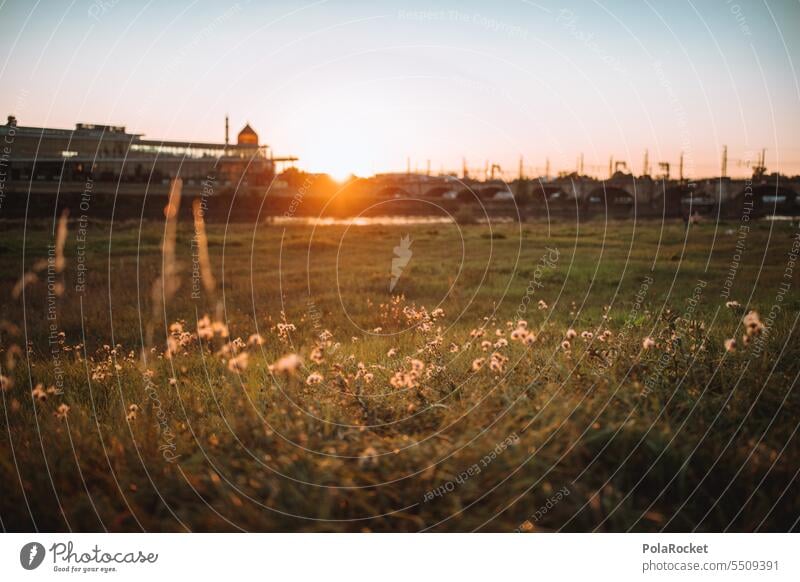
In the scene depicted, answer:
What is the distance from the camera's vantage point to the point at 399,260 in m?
20.8

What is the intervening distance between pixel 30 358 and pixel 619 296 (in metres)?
10.8

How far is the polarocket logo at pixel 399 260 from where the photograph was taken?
15.6 metres

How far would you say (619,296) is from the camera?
1261 centimetres

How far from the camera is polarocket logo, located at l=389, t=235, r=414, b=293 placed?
1555 centimetres

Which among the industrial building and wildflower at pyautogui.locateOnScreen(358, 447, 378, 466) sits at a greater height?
the industrial building

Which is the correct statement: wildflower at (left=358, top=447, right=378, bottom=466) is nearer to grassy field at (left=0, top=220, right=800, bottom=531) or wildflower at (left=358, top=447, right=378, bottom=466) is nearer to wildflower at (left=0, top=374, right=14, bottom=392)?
grassy field at (left=0, top=220, right=800, bottom=531)

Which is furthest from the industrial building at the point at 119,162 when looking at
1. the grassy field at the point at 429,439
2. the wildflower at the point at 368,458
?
the wildflower at the point at 368,458
